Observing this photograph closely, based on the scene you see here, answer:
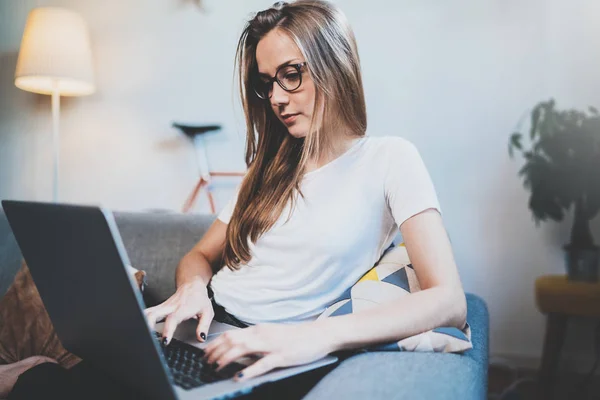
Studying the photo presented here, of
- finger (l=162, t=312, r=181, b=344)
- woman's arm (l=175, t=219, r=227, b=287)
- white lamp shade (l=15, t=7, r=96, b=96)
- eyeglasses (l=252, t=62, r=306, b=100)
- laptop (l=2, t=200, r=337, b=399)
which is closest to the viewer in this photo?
laptop (l=2, t=200, r=337, b=399)

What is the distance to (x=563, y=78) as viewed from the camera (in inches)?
63.0

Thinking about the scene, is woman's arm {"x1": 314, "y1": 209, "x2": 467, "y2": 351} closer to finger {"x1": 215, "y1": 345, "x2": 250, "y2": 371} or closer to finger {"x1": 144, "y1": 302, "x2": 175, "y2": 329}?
finger {"x1": 215, "y1": 345, "x2": 250, "y2": 371}

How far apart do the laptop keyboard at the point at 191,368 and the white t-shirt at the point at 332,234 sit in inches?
9.2

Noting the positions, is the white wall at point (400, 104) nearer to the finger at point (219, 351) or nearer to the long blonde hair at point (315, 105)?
the long blonde hair at point (315, 105)

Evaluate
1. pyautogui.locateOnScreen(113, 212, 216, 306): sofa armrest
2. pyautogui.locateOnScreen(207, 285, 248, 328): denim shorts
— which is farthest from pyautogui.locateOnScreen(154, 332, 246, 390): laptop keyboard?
pyautogui.locateOnScreen(113, 212, 216, 306): sofa armrest

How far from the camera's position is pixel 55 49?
7.37 ft

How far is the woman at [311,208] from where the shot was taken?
36.8 inches

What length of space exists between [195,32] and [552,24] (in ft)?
4.29

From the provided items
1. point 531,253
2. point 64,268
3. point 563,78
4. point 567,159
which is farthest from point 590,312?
point 64,268

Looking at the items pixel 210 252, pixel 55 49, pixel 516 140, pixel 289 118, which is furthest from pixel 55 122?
pixel 516 140

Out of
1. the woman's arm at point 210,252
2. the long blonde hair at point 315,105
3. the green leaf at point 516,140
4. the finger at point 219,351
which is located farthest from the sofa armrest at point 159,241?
the green leaf at point 516,140

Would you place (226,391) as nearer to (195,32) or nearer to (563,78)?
(563,78)

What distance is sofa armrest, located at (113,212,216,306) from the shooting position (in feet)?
5.09

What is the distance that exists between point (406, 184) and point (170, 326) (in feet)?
1.56
